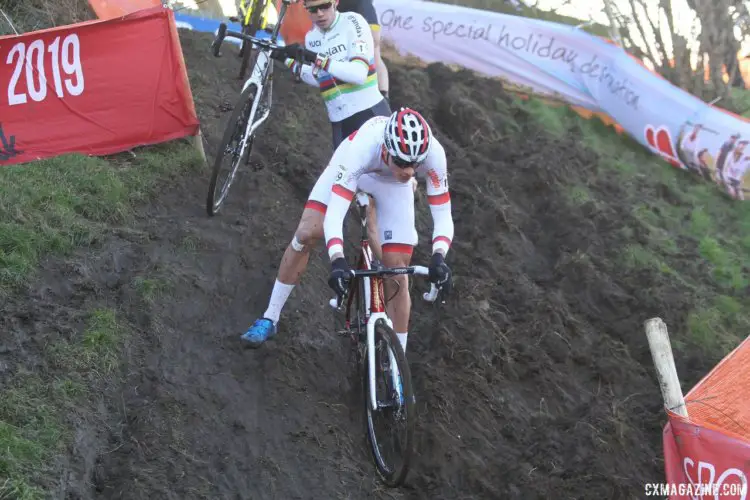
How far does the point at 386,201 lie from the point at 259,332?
133cm

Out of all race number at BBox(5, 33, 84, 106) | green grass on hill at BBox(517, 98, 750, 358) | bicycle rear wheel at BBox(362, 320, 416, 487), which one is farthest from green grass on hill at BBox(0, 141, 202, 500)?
green grass on hill at BBox(517, 98, 750, 358)

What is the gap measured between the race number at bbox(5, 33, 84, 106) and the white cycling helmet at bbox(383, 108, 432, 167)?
349cm

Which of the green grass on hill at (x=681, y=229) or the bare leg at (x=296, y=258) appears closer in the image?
the bare leg at (x=296, y=258)

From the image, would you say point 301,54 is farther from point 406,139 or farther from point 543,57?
point 543,57

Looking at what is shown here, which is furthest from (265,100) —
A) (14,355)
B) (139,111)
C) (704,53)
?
(704,53)

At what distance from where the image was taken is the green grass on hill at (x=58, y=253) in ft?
15.8

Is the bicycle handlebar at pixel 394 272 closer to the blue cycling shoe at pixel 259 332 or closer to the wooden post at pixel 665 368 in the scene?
the blue cycling shoe at pixel 259 332

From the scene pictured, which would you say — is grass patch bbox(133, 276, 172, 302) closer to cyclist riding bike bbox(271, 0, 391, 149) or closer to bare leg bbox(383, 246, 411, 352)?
bare leg bbox(383, 246, 411, 352)

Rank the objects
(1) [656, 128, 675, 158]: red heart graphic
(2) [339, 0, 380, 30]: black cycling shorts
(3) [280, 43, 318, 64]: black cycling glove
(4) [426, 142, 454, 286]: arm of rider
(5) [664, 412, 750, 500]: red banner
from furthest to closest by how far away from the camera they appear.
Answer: (1) [656, 128, 675, 158]: red heart graphic, (2) [339, 0, 380, 30]: black cycling shorts, (3) [280, 43, 318, 64]: black cycling glove, (4) [426, 142, 454, 286]: arm of rider, (5) [664, 412, 750, 500]: red banner

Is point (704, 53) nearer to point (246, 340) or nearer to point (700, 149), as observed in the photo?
point (700, 149)

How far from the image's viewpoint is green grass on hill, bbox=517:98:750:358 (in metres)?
9.25

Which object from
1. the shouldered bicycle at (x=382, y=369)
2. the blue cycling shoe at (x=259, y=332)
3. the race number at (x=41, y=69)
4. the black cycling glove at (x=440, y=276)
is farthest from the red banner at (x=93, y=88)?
the black cycling glove at (x=440, y=276)

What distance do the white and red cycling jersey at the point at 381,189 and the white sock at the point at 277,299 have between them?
25.3 inches

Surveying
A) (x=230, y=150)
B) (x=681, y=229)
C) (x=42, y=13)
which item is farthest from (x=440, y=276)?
(x=681, y=229)
